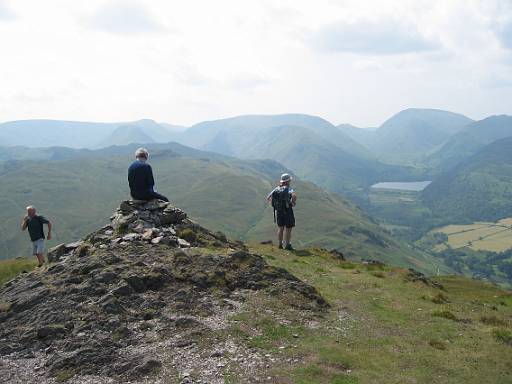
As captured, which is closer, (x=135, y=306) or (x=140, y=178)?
(x=135, y=306)

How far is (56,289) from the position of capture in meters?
20.1

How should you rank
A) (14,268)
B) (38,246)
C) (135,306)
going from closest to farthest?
(135,306) → (38,246) → (14,268)

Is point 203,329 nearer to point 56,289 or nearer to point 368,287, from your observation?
point 56,289

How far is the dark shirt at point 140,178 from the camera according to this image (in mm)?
26750

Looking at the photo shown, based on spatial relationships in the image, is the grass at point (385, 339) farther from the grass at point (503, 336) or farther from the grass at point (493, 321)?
the grass at point (493, 321)

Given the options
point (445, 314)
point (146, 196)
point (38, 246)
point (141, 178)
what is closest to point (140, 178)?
point (141, 178)

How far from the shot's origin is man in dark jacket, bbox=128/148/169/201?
26.6m

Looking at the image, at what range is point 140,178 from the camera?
2725 cm

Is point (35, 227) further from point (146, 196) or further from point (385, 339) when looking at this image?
point (385, 339)

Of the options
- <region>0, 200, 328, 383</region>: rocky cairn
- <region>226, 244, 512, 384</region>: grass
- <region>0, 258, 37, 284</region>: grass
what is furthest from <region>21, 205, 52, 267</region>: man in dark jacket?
<region>226, 244, 512, 384</region>: grass

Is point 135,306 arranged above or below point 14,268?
above

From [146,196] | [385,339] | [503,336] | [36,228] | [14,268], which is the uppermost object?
[146,196]

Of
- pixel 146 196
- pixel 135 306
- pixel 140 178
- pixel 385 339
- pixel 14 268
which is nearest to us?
pixel 385 339

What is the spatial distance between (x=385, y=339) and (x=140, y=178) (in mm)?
16630
